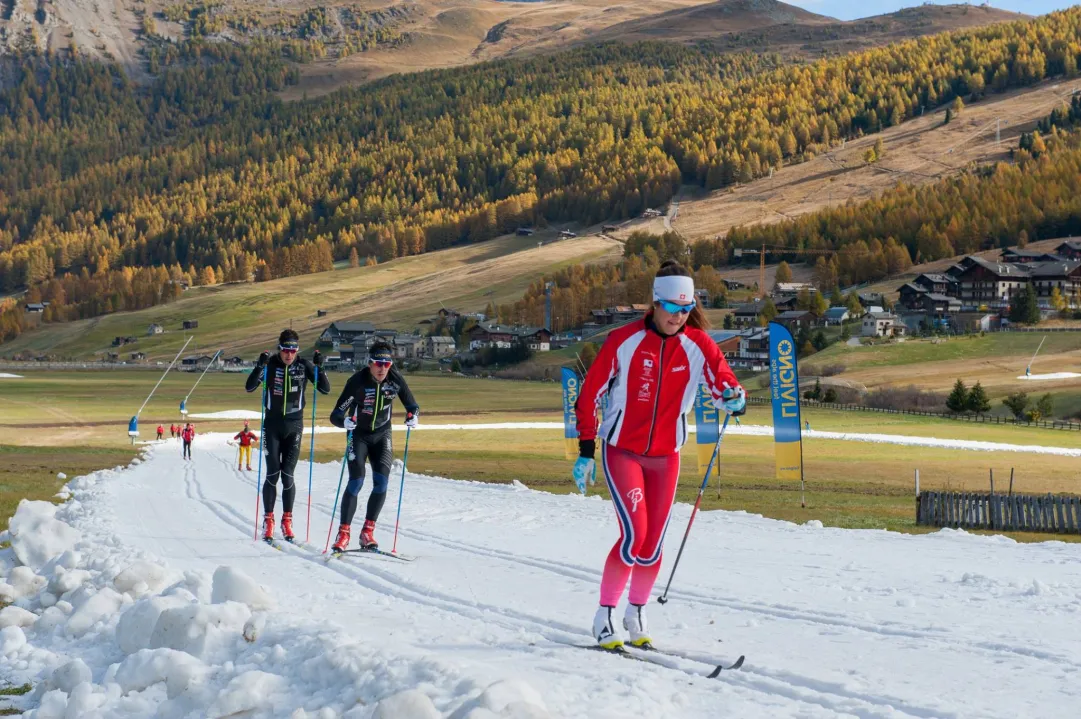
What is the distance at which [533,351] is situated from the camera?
18262cm

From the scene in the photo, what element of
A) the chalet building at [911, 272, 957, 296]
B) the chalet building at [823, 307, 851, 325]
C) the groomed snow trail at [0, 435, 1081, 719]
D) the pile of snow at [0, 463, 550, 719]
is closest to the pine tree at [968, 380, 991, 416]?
the chalet building at [823, 307, 851, 325]

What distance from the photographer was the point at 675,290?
29.3 ft

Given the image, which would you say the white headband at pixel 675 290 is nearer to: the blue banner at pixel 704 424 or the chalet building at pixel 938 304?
the blue banner at pixel 704 424

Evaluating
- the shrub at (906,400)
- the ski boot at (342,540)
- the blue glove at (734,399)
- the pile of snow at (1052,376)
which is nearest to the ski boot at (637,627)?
the blue glove at (734,399)

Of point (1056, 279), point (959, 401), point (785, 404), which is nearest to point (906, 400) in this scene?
point (959, 401)

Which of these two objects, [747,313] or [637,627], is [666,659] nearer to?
[637,627]

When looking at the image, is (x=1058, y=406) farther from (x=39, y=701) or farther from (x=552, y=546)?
(x=39, y=701)

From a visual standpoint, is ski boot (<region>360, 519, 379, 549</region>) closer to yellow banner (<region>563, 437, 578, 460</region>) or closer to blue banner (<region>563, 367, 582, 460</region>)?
blue banner (<region>563, 367, 582, 460</region>)

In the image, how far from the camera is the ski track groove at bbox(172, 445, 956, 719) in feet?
24.0

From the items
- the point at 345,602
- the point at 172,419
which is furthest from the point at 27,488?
the point at 172,419

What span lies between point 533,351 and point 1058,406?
98881mm

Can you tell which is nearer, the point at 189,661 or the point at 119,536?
the point at 189,661

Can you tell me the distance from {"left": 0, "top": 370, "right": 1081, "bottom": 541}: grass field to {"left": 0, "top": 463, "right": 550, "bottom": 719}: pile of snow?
11.8 metres

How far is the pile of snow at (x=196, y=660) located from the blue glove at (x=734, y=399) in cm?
316
